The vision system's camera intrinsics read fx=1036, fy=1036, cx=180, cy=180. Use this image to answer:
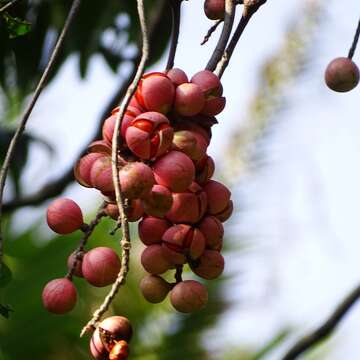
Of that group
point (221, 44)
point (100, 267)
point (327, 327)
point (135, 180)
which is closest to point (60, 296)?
point (100, 267)

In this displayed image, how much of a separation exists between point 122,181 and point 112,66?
1502 mm

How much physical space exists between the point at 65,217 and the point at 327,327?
0.69 m

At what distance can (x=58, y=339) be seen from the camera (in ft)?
9.89

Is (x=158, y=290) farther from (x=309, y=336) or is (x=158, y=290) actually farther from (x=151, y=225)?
(x=309, y=336)

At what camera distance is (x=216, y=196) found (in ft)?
3.20

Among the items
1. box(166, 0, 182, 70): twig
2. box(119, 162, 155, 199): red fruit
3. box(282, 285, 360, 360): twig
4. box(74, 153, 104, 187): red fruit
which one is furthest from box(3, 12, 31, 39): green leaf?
box(282, 285, 360, 360): twig

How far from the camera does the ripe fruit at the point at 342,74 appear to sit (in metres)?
1.13

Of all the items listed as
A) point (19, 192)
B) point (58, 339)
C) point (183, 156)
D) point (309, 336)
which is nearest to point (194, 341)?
point (58, 339)

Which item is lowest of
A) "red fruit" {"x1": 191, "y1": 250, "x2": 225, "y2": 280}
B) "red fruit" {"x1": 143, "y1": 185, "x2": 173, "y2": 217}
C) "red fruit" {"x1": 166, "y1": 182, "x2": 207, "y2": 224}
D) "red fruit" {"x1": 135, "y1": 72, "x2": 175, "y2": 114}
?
"red fruit" {"x1": 191, "y1": 250, "x2": 225, "y2": 280}

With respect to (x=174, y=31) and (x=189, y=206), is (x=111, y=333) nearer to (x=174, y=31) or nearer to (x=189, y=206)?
(x=189, y=206)

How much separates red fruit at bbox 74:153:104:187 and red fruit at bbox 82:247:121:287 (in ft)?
0.24

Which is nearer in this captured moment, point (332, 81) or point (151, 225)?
point (151, 225)

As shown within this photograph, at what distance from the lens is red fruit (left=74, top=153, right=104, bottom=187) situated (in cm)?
96

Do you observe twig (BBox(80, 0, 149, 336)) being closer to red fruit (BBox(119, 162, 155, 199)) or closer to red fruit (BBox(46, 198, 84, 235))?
red fruit (BBox(119, 162, 155, 199))
